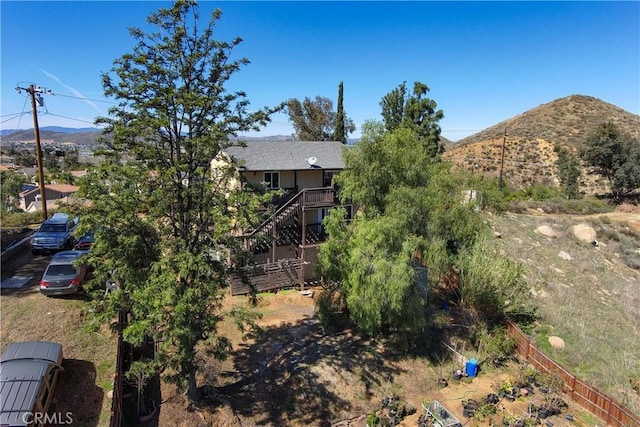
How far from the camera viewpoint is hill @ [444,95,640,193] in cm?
5503

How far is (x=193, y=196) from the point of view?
11.5 metres

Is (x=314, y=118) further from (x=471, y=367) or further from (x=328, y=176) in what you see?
(x=471, y=367)

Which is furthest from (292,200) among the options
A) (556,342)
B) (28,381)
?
(556,342)

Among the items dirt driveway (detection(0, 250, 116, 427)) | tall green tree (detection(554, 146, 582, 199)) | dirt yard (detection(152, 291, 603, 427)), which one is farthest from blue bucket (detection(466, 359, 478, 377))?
tall green tree (detection(554, 146, 582, 199))

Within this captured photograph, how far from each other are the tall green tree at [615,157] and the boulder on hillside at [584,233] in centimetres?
1582

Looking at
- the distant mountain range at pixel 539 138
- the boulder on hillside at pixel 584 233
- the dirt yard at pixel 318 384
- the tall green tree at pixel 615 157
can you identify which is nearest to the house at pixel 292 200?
the dirt yard at pixel 318 384

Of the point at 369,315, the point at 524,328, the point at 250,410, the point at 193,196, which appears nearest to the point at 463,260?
the point at 524,328

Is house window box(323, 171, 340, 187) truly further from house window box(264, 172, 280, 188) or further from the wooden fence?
the wooden fence

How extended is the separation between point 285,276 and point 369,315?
7.56 metres

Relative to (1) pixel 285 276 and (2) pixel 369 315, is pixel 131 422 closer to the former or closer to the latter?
(2) pixel 369 315

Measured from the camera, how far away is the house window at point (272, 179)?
23.7 metres

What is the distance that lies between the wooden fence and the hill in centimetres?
4192

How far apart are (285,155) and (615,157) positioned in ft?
136

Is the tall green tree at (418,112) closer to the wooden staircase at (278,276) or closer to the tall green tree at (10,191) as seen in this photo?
the wooden staircase at (278,276)
